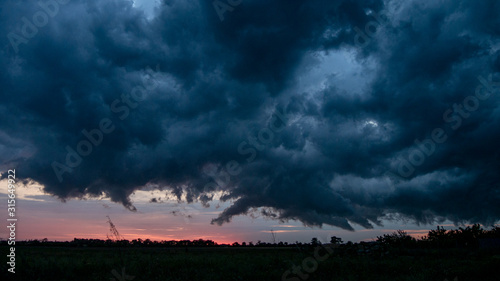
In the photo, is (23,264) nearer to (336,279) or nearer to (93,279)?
(93,279)

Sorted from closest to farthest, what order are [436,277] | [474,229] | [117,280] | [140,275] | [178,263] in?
[117,280] → [140,275] → [436,277] → [178,263] → [474,229]

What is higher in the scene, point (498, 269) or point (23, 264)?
point (23, 264)

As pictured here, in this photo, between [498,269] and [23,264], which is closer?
[23,264]

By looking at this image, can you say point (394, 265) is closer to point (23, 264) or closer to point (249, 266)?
point (249, 266)

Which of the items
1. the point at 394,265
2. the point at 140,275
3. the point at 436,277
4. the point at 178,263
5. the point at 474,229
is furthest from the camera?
the point at 474,229

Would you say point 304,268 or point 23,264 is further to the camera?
point 304,268

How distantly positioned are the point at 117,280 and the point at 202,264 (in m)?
6.84

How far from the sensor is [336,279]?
20.6m

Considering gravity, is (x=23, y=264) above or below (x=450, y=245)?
above

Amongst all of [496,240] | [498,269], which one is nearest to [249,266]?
[498,269]

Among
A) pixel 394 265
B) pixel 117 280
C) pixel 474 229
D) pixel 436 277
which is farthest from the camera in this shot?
pixel 474 229

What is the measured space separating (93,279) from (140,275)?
8.18ft

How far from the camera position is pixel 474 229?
7456cm

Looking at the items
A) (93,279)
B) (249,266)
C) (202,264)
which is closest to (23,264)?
(93,279)
